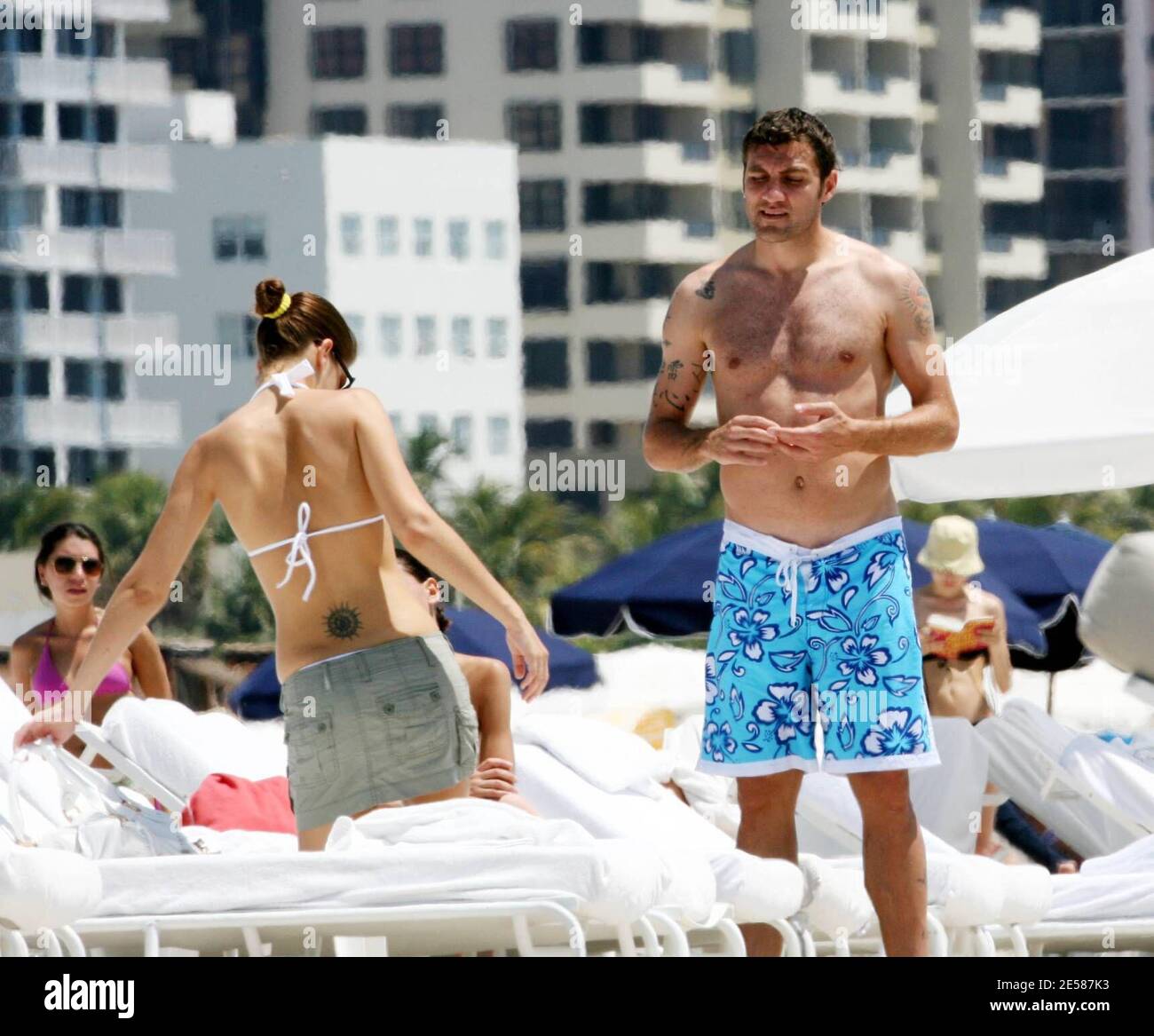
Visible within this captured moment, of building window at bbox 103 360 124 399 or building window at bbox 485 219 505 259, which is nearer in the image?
building window at bbox 103 360 124 399

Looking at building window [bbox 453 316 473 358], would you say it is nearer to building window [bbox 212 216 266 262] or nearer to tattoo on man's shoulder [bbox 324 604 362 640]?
building window [bbox 212 216 266 262]

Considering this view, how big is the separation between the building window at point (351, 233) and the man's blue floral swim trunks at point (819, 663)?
82107 millimetres

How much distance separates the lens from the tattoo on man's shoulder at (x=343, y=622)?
5.29m

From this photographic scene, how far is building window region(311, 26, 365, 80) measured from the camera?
302 ft

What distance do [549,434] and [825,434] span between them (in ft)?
277

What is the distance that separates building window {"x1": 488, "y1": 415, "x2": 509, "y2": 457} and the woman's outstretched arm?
8266cm

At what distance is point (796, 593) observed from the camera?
197 inches

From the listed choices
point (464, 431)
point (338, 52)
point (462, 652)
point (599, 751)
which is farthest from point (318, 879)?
point (338, 52)

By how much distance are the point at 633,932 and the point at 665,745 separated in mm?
3489

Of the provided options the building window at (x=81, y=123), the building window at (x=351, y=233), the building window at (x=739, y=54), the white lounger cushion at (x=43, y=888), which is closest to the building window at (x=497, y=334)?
the building window at (x=351, y=233)

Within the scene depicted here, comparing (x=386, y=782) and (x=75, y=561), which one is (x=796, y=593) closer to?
(x=386, y=782)

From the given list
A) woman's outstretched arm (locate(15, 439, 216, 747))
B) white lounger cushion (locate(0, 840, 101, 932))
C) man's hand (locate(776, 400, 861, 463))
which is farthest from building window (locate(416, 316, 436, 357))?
white lounger cushion (locate(0, 840, 101, 932))
